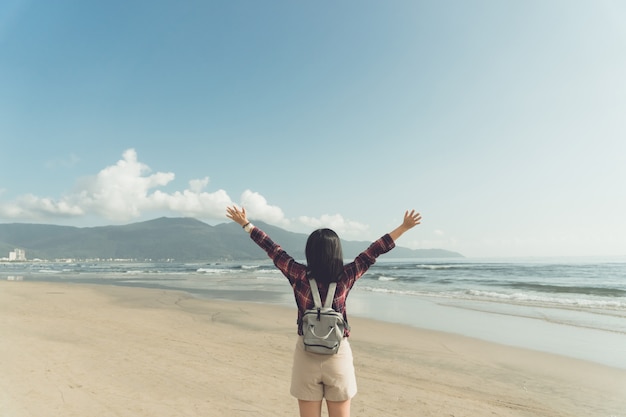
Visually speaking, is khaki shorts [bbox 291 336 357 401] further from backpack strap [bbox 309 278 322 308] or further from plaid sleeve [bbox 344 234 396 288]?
plaid sleeve [bbox 344 234 396 288]

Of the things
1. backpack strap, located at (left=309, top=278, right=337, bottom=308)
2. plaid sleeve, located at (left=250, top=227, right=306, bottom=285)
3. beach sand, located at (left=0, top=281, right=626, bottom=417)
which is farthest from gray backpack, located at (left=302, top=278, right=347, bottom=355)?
beach sand, located at (left=0, top=281, right=626, bottom=417)

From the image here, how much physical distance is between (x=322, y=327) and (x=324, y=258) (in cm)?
42

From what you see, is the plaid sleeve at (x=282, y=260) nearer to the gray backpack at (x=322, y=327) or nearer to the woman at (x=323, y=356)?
the woman at (x=323, y=356)

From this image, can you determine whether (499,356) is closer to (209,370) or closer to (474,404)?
(474,404)

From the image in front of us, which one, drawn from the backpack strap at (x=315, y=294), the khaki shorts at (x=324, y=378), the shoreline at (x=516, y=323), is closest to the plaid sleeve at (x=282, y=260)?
the backpack strap at (x=315, y=294)

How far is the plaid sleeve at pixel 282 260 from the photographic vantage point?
7.73ft

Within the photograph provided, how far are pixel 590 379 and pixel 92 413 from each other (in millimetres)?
7586

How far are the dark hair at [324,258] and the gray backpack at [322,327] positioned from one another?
6 centimetres

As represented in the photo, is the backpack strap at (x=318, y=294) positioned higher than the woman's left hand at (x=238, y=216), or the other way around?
the woman's left hand at (x=238, y=216)

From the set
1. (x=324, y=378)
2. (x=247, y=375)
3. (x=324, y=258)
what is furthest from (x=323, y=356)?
(x=247, y=375)

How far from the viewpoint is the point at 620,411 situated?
4.82 m

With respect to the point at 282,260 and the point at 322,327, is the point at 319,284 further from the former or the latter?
the point at 282,260

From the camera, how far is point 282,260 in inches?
98.5

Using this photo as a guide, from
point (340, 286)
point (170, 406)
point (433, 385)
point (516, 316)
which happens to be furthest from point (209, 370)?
point (516, 316)
